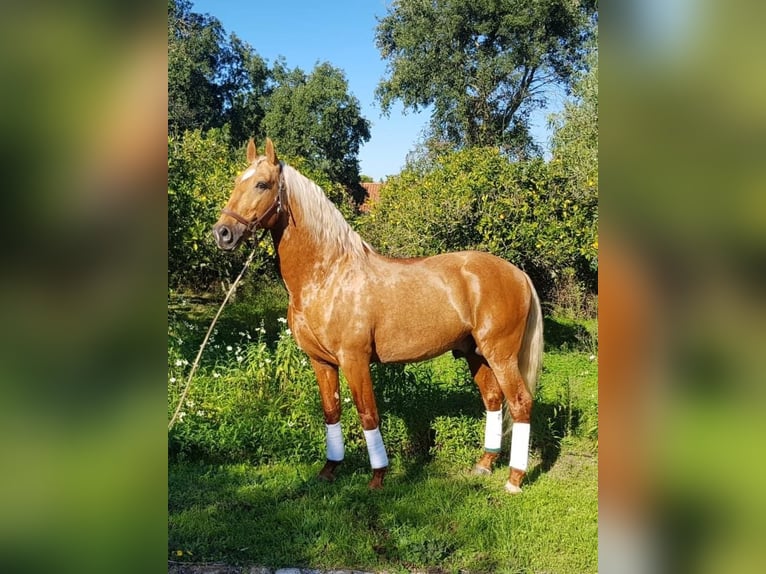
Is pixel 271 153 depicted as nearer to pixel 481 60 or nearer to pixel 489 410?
pixel 489 410

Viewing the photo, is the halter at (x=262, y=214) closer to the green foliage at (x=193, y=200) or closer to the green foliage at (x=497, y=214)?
the green foliage at (x=193, y=200)

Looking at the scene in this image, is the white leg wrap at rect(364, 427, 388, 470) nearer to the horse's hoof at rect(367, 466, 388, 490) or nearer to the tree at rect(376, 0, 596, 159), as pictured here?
the horse's hoof at rect(367, 466, 388, 490)

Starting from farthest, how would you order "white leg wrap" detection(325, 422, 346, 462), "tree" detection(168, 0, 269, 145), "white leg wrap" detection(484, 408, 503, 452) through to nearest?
1. "tree" detection(168, 0, 269, 145)
2. "white leg wrap" detection(484, 408, 503, 452)
3. "white leg wrap" detection(325, 422, 346, 462)

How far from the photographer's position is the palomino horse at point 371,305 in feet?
10.7

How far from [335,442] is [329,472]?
224 mm

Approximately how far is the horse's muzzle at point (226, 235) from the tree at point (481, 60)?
60.7 feet

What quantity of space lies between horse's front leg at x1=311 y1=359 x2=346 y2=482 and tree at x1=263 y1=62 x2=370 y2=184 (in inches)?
1030

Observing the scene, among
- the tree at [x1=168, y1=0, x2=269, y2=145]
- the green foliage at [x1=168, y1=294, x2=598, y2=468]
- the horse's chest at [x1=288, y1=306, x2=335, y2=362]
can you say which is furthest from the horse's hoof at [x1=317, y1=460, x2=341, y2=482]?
the tree at [x1=168, y1=0, x2=269, y2=145]

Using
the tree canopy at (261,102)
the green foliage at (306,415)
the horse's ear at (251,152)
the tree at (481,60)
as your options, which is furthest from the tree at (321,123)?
the horse's ear at (251,152)

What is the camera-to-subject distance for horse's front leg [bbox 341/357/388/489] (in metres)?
3.32
